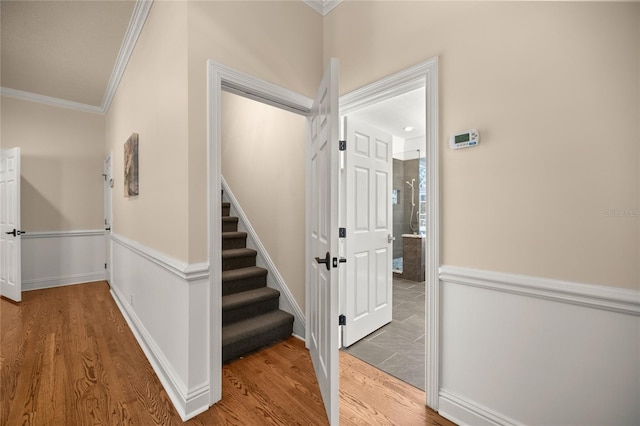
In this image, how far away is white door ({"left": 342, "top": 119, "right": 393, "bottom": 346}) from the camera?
96.0 inches

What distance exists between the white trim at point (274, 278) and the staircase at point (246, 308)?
53 mm

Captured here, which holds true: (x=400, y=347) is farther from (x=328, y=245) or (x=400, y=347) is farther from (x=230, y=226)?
(x=230, y=226)

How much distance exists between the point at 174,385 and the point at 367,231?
1.85 metres

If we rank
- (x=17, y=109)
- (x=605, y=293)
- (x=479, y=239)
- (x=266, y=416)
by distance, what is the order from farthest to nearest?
(x=17, y=109) < (x=266, y=416) < (x=479, y=239) < (x=605, y=293)

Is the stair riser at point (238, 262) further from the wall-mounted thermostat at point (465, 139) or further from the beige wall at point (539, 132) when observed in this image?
the wall-mounted thermostat at point (465, 139)

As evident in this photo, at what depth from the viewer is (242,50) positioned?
1.89 meters

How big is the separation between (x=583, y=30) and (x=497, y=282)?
46.4 inches

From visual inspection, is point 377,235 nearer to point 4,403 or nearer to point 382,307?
point 382,307

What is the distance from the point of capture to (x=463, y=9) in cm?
155

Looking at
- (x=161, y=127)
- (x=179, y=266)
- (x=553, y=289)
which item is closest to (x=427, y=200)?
(x=553, y=289)

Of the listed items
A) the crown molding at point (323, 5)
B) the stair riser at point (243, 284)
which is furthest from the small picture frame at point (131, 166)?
the crown molding at point (323, 5)

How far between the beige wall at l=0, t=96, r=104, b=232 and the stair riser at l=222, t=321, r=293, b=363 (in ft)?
13.3

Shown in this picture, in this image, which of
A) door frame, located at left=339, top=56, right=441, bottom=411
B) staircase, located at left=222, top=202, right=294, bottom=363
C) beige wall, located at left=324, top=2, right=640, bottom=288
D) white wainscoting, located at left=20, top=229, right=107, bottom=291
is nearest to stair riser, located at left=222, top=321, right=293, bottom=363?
staircase, located at left=222, top=202, right=294, bottom=363

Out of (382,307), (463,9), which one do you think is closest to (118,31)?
(463,9)
